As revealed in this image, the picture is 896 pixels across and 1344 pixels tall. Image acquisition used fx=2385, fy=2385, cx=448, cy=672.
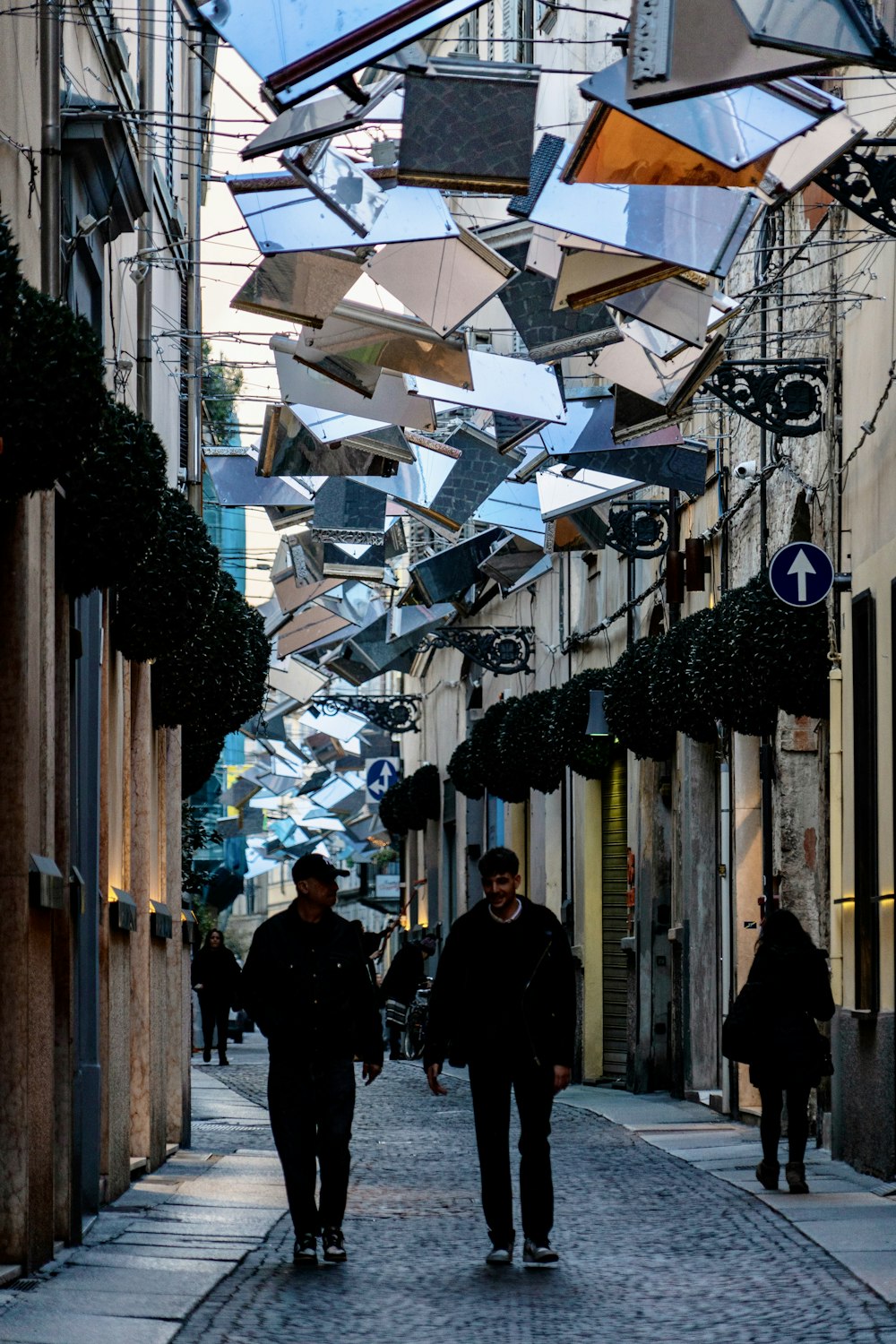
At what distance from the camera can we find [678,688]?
1939 cm

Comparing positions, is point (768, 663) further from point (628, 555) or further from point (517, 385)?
point (628, 555)

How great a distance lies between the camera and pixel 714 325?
1303 cm

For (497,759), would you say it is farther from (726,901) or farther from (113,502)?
(113,502)

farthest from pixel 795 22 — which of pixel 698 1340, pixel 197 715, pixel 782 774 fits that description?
pixel 782 774

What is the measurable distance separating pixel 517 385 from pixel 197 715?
12.6 feet

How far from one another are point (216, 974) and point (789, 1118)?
68.0 ft

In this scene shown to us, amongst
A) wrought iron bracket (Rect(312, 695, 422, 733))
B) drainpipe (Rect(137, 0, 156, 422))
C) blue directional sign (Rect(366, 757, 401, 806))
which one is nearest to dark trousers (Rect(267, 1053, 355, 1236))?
drainpipe (Rect(137, 0, 156, 422))

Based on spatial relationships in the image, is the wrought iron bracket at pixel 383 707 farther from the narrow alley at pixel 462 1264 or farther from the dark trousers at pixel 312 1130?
the dark trousers at pixel 312 1130

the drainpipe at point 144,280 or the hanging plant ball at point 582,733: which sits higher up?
the drainpipe at point 144,280

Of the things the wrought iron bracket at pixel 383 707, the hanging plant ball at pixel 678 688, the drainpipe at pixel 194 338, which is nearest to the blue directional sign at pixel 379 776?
the wrought iron bracket at pixel 383 707

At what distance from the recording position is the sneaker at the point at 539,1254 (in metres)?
10.1

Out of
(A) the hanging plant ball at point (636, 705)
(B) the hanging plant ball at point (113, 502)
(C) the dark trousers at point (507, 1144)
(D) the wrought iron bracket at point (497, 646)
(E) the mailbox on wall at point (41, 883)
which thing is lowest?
(C) the dark trousers at point (507, 1144)

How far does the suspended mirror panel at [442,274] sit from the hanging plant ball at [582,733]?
39.6 feet

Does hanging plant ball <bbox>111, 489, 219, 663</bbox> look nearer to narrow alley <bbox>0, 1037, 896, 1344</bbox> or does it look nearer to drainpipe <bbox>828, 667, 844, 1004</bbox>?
narrow alley <bbox>0, 1037, 896, 1344</bbox>
